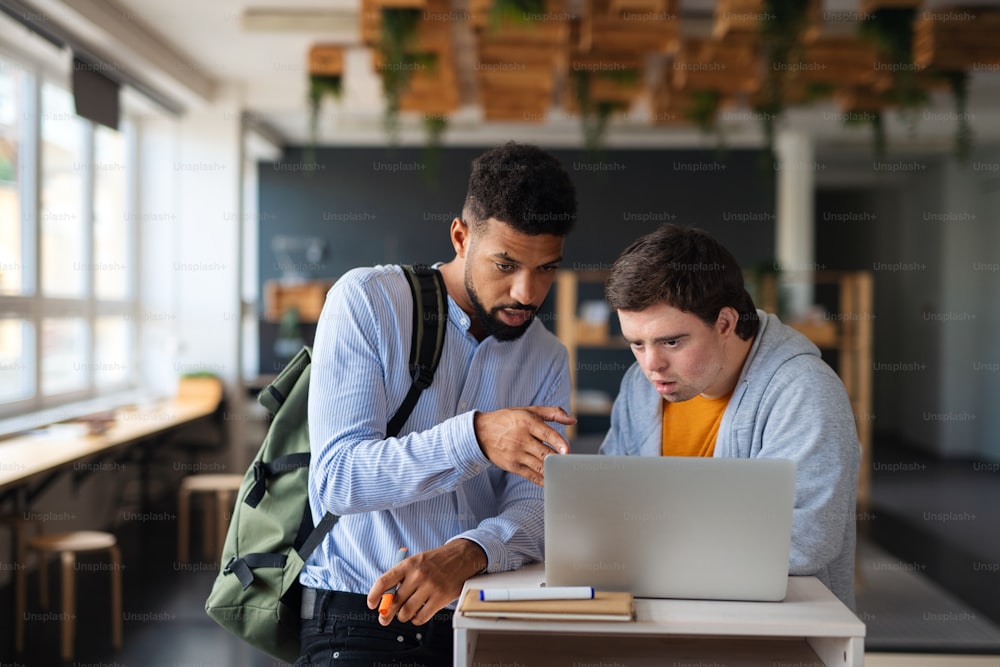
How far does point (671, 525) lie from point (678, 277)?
584 mm

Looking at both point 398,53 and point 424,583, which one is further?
point 398,53

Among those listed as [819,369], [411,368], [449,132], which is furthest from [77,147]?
[819,369]

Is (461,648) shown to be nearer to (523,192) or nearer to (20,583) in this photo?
(523,192)

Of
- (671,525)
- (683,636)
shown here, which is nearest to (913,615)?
(683,636)

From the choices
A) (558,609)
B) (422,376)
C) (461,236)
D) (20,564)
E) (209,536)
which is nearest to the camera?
(558,609)

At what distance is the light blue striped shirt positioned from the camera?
157 centimetres

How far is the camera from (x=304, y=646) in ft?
5.77

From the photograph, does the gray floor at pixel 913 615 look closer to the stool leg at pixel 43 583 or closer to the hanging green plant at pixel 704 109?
the hanging green plant at pixel 704 109

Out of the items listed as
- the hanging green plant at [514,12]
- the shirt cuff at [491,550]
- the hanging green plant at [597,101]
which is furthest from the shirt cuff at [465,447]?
the hanging green plant at [597,101]

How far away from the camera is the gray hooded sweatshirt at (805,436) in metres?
1.65

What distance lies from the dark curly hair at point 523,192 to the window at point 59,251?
14.4ft

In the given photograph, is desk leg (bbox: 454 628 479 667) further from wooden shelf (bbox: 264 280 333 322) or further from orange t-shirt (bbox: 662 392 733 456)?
wooden shelf (bbox: 264 280 333 322)

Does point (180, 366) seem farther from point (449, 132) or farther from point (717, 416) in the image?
point (717, 416)

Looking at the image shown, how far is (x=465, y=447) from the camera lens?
1522 millimetres
